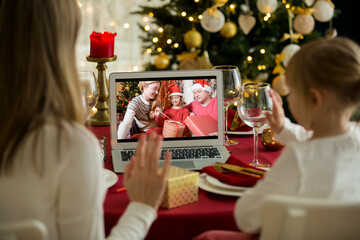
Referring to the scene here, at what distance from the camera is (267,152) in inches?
70.6

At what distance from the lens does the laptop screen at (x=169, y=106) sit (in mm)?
1774

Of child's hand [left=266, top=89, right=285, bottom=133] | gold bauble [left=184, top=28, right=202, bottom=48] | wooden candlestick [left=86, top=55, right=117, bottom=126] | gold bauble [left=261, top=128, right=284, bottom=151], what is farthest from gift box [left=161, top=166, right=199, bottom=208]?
gold bauble [left=184, top=28, right=202, bottom=48]

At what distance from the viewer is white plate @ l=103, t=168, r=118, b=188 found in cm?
146

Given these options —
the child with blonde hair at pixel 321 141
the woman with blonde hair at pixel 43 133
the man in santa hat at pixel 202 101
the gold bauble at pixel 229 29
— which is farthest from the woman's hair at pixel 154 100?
the gold bauble at pixel 229 29

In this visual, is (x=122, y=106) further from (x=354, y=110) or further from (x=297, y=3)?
(x=297, y=3)

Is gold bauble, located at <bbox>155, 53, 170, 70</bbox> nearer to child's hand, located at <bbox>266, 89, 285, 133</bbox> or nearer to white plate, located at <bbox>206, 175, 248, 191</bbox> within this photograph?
child's hand, located at <bbox>266, 89, 285, 133</bbox>

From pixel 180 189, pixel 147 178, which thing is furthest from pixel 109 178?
pixel 147 178

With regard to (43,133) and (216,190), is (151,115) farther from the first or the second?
(43,133)

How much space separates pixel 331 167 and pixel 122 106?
867 mm

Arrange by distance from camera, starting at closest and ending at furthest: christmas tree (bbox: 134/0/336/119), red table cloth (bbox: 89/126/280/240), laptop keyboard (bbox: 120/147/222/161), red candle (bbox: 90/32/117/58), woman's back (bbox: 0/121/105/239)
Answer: woman's back (bbox: 0/121/105/239) → red table cloth (bbox: 89/126/280/240) → laptop keyboard (bbox: 120/147/222/161) → red candle (bbox: 90/32/117/58) → christmas tree (bbox: 134/0/336/119)

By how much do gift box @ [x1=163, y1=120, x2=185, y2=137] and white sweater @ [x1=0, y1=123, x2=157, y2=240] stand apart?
774 mm

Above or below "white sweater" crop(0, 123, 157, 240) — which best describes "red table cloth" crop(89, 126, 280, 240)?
below

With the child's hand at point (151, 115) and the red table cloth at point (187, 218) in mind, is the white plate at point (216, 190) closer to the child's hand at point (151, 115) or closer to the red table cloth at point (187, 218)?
the red table cloth at point (187, 218)

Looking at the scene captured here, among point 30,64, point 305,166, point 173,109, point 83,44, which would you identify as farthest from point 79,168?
point 83,44
